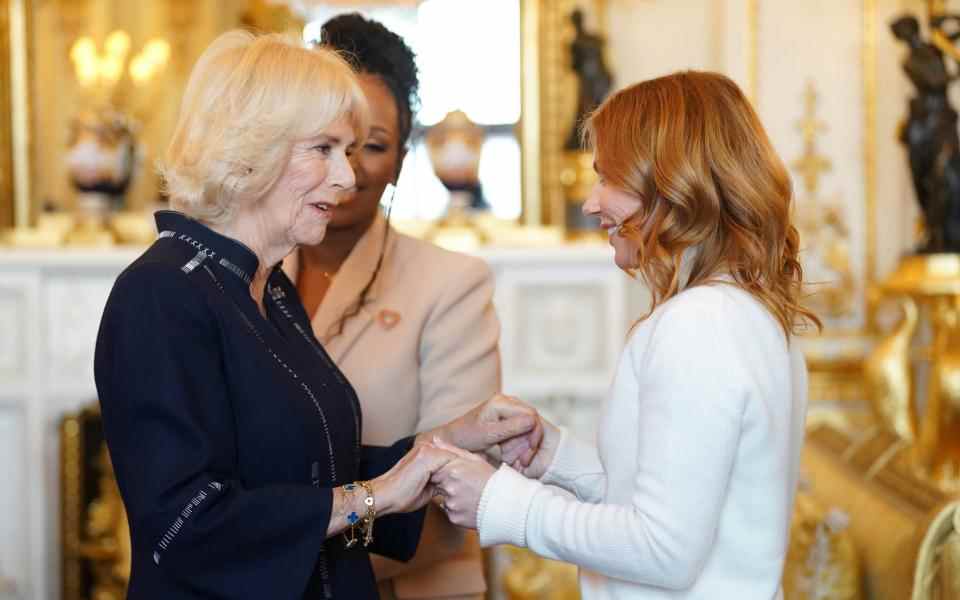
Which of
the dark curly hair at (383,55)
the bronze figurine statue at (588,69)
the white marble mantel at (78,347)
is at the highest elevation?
the bronze figurine statue at (588,69)

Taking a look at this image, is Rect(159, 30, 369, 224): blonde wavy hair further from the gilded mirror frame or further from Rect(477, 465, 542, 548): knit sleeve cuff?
the gilded mirror frame

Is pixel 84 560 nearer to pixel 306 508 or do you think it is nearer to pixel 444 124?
pixel 444 124

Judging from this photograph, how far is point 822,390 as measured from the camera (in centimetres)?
541

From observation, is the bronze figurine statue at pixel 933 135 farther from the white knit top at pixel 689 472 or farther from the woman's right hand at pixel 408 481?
the woman's right hand at pixel 408 481

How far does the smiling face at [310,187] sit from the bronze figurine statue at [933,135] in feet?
10.9

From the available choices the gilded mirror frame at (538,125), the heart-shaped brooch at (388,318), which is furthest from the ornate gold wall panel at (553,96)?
the heart-shaped brooch at (388,318)

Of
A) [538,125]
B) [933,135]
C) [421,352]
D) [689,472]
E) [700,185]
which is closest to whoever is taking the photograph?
[689,472]

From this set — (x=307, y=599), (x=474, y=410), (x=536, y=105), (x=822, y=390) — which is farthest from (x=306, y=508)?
(x=822, y=390)

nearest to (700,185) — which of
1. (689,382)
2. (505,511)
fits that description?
(689,382)

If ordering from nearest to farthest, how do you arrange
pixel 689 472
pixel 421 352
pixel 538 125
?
1. pixel 689 472
2. pixel 421 352
3. pixel 538 125

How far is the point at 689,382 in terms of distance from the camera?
167 cm

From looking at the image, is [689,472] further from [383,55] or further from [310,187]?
[383,55]

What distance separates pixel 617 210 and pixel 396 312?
617 mm

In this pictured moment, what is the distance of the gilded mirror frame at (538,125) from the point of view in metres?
5.15
